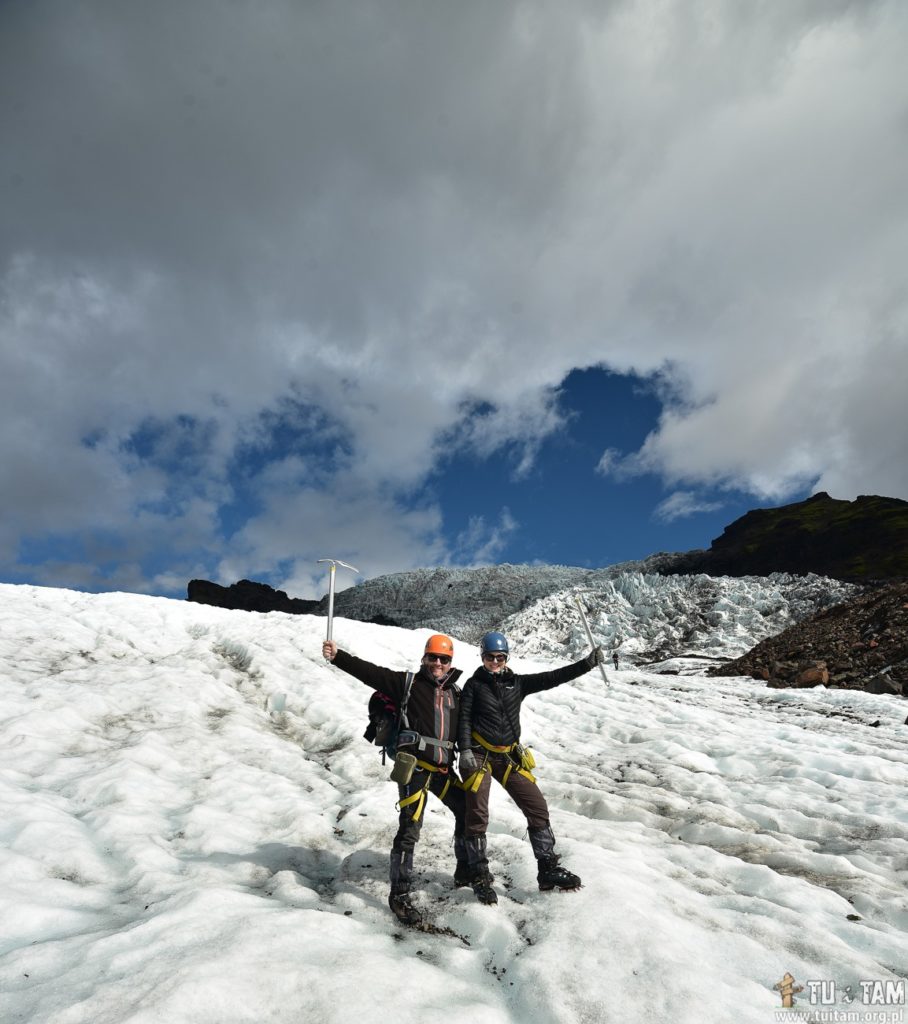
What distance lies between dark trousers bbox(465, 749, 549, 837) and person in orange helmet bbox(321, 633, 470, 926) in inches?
7.0

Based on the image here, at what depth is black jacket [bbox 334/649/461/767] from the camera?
613 centimetres

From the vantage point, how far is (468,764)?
237 inches

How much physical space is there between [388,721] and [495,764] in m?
1.29

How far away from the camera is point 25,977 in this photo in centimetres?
415

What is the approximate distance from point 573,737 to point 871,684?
44.1 feet

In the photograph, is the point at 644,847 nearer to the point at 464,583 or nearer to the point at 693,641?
the point at 693,641

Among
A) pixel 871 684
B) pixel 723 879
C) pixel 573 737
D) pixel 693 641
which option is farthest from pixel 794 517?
pixel 723 879

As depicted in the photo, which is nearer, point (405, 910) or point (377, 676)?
point (405, 910)

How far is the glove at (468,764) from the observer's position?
6.02m

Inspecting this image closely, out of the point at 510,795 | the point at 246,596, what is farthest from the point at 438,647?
the point at 246,596

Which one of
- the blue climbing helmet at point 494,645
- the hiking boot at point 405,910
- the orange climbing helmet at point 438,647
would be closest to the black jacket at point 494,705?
the blue climbing helmet at point 494,645
